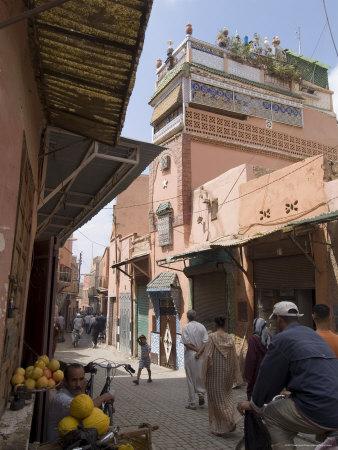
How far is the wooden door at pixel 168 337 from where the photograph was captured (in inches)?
544

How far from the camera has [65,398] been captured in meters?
3.82

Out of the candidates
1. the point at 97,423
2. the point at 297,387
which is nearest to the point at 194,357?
the point at 97,423

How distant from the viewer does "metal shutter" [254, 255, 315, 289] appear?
8.98 meters

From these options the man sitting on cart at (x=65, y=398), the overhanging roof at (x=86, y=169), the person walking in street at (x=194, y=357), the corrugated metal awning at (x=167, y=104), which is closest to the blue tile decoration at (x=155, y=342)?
the person walking in street at (x=194, y=357)

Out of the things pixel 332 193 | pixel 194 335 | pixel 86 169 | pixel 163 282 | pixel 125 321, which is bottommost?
pixel 194 335

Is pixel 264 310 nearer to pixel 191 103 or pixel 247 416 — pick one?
pixel 247 416

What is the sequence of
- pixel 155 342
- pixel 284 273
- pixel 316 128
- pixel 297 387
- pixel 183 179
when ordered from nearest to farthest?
pixel 297 387 < pixel 284 273 < pixel 183 179 < pixel 155 342 < pixel 316 128

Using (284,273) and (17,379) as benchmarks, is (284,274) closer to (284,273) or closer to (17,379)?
(284,273)

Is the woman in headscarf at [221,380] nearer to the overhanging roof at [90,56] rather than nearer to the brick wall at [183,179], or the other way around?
the overhanging roof at [90,56]

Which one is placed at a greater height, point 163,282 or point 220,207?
point 220,207

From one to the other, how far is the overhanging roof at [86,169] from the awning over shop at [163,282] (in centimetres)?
543

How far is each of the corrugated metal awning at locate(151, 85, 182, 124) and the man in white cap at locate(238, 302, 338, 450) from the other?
12.7 metres

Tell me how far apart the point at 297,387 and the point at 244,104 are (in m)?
13.9

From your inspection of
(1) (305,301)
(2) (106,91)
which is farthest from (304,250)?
(2) (106,91)
